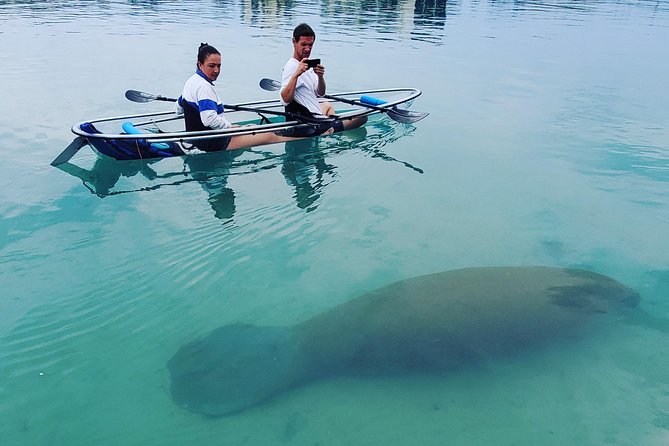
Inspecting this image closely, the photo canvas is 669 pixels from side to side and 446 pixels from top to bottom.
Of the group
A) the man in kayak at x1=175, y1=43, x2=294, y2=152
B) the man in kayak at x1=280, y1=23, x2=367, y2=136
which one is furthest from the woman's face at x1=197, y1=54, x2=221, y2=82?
the man in kayak at x1=280, y1=23, x2=367, y2=136

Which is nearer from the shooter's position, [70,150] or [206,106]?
[70,150]

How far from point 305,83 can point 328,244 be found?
4.55m

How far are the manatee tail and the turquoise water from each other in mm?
114

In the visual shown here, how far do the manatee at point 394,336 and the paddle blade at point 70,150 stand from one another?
5.18 meters

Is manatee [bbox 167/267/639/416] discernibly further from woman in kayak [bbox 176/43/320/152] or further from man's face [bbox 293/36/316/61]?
man's face [bbox 293/36/316/61]

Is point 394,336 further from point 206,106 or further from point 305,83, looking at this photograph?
point 305,83

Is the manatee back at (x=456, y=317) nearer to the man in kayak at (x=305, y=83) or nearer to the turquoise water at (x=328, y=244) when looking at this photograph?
the turquoise water at (x=328, y=244)

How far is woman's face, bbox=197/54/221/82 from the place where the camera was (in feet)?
27.1

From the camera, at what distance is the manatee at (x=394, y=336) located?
4219 millimetres

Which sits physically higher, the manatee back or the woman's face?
the woman's face

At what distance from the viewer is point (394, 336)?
14.6ft

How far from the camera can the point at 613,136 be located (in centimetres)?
1092

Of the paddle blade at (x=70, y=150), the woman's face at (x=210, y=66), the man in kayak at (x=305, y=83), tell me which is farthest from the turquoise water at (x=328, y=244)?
the woman's face at (x=210, y=66)

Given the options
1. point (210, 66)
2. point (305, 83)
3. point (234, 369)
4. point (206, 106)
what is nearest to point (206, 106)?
point (206, 106)
